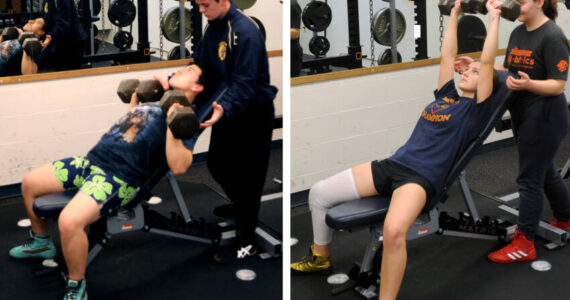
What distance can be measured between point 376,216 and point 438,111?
1.57 ft

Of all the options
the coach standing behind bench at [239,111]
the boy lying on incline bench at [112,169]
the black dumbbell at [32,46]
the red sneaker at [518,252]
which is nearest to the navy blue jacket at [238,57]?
the coach standing behind bench at [239,111]

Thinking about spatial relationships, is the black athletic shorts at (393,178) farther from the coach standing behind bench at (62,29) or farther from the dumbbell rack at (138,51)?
the dumbbell rack at (138,51)

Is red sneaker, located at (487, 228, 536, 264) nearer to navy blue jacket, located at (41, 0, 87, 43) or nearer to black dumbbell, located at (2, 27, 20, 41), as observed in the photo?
navy blue jacket, located at (41, 0, 87, 43)

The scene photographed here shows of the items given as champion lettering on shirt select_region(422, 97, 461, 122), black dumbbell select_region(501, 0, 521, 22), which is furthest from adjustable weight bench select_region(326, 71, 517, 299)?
black dumbbell select_region(501, 0, 521, 22)

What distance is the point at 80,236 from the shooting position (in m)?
2.14

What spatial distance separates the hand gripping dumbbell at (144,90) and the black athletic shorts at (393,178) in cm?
92

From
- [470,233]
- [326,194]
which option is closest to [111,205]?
[326,194]

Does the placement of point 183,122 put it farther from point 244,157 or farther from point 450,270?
point 450,270

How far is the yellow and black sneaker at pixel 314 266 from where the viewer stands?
7.90ft

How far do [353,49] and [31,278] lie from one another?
2.45 metres

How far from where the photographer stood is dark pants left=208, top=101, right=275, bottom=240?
8.34 feet

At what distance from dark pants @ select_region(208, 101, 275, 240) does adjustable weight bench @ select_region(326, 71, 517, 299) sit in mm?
544

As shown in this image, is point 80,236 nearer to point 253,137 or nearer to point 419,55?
point 253,137

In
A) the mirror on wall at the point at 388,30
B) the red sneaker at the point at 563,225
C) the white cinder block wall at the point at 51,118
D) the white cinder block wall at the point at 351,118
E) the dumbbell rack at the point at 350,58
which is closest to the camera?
the red sneaker at the point at 563,225
